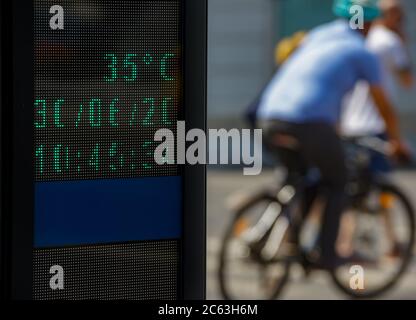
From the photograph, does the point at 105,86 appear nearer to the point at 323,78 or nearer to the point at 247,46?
the point at 323,78

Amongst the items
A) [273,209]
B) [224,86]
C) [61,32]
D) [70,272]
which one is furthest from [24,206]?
[224,86]

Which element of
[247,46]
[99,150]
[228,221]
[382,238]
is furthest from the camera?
[247,46]

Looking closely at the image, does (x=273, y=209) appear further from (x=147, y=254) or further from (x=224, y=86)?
(x=224, y=86)

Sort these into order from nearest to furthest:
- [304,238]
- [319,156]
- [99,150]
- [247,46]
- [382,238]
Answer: [99,150]
[319,156]
[304,238]
[382,238]
[247,46]

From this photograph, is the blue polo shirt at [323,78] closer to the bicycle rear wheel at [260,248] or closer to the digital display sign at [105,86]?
the bicycle rear wheel at [260,248]

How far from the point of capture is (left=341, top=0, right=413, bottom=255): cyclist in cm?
648

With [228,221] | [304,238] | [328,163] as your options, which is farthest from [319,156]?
[228,221]

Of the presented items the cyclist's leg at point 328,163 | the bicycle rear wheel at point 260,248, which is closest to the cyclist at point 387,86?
the cyclist's leg at point 328,163

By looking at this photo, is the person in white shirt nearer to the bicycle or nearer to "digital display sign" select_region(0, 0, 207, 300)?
the bicycle

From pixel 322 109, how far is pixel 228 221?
3574 mm

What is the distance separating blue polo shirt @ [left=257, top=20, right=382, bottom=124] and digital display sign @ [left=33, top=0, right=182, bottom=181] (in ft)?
8.15

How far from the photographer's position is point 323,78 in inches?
→ 231

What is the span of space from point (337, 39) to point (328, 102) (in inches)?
12.7

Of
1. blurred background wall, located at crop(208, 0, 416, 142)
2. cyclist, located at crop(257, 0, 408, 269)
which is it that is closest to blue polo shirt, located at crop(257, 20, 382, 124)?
cyclist, located at crop(257, 0, 408, 269)
